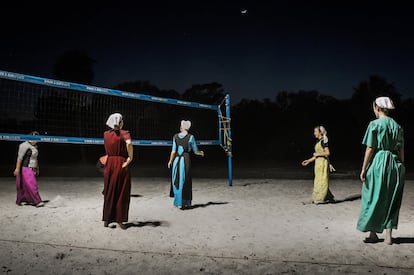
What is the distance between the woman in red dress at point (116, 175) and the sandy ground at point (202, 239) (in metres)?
0.29

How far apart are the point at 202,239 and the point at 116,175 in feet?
5.48

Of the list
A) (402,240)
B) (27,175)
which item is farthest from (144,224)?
(402,240)

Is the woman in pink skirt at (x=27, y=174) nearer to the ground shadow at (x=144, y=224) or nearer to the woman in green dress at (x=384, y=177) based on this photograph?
the ground shadow at (x=144, y=224)

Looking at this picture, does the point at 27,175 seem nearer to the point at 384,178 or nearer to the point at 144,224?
the point at 144,224

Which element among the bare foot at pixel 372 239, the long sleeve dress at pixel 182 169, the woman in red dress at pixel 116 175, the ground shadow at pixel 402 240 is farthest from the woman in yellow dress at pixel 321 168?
the woman in red dress at pixel 116 175

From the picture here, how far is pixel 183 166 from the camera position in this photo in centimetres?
743

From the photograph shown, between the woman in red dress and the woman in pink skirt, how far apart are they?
301cm

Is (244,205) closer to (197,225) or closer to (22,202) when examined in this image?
(197,225)

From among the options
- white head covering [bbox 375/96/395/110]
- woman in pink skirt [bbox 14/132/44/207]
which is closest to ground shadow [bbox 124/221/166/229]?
woman in pink skirt [bbox 14/132/44/207]

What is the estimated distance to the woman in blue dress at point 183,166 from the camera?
Result: 744 cm

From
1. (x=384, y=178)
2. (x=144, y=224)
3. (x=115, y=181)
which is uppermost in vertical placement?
(x=384, y=178)

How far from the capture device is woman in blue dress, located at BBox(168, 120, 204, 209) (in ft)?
24.4

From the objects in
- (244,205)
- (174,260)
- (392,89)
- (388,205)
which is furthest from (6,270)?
(392,89)

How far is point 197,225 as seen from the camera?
6031 mm
